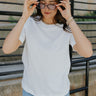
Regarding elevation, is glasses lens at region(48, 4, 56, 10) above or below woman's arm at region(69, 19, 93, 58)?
above

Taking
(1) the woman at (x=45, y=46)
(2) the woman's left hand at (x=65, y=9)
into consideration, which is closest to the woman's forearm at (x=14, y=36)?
(1) the woman at (x=45, y=46)

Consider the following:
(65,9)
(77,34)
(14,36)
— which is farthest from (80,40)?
(14,36)

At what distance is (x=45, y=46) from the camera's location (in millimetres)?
1333

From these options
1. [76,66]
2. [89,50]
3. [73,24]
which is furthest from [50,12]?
[76,66]

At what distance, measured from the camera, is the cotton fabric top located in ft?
4.35

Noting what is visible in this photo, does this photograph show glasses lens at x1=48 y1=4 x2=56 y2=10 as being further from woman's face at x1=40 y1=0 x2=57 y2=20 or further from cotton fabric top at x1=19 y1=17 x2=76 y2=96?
cotton fabric top at x1=19 y1=17 x2=76 y2=96

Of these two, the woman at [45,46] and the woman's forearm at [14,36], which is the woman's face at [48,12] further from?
the woman's forearm at [14,36]

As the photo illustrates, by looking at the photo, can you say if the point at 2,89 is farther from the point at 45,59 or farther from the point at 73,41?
the point at 73,41

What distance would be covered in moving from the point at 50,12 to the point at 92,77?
1.74m

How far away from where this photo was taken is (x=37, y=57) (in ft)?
4.34

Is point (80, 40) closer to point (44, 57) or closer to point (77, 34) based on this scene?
point (77, 34)

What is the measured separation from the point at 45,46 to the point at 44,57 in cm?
9

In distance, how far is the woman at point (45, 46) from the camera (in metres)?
1.32

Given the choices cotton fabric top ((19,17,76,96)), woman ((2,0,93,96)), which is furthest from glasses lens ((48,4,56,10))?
cotton fabric top ((19,17,76,96))
